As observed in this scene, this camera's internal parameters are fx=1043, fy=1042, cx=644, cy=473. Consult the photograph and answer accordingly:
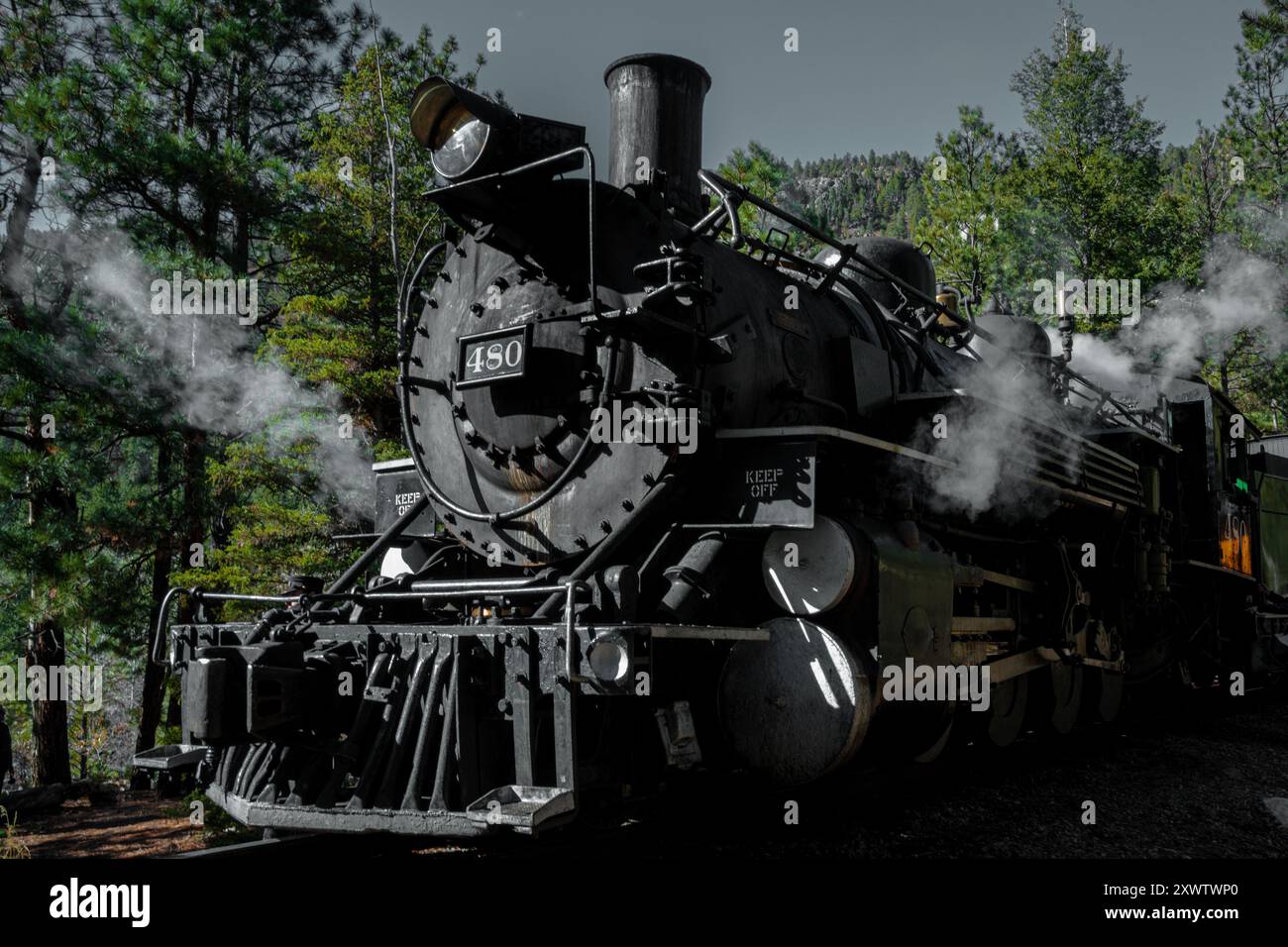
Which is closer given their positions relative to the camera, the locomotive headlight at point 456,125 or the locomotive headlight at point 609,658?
the locomotive headlight at point 609,658

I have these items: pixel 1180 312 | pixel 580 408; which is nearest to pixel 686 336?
pixel 580 408

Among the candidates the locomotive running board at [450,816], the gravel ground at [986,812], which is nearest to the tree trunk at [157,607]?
the gravel ground at [986,812]

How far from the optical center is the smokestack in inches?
220

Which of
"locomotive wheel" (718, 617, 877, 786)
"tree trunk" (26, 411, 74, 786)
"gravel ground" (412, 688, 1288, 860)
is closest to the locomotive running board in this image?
"gravel ground" (412, 688, 1288, 860)

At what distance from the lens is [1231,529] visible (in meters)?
9.26

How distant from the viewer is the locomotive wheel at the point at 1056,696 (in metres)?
6.83

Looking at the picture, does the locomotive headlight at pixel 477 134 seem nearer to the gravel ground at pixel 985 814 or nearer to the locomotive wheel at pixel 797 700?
the locomotive wheel at pixel 797 700

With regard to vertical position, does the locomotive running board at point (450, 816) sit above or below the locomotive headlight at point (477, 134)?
below

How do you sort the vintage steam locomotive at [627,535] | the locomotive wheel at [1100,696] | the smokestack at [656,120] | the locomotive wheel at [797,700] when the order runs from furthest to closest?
the locomotive wheel at [1100,696]
the smokestack at [656,120]
the locomotive wheel at [797,700]
the vintage steam locomotive at [627,535]

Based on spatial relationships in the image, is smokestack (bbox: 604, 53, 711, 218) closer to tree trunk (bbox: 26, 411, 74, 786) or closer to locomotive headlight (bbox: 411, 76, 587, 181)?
locomotive headlight (bbox: 411, 76, 587, 181)

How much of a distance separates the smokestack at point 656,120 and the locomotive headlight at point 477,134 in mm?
829

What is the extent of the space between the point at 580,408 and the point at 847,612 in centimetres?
145

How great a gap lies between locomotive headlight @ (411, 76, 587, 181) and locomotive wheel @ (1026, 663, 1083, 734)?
14.9 feet
